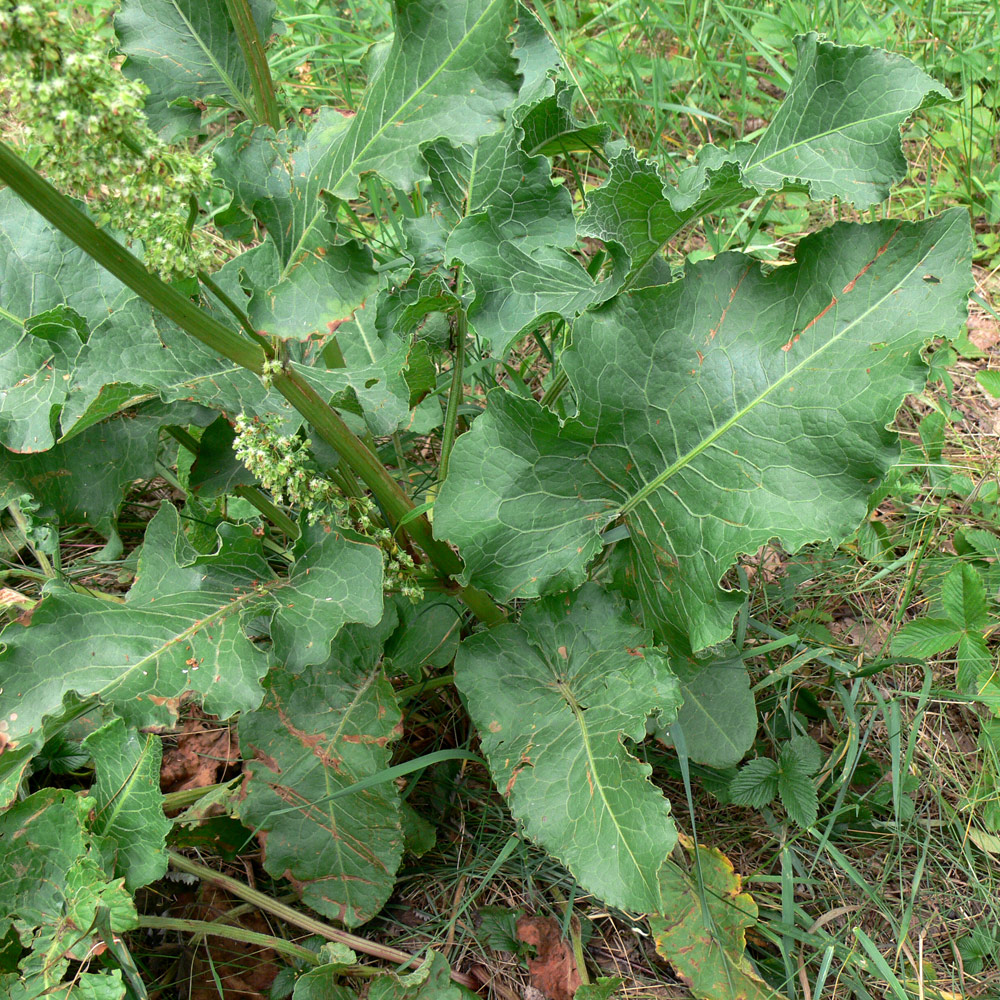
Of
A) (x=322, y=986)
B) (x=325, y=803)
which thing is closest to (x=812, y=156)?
(x=325, y=803)

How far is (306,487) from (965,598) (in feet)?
5.23

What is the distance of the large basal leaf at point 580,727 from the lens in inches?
63.4

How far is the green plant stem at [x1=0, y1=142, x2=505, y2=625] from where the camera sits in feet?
4.00

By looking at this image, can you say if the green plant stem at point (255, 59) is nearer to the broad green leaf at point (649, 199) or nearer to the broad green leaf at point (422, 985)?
the broad green leaf at point (649, 199)

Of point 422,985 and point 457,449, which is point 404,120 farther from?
point 422,985

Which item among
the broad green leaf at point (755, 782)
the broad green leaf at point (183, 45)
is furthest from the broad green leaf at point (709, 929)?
the broad green leaf at point (183, 45)

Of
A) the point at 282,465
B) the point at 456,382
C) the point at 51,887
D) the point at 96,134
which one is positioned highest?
the point at 96,134

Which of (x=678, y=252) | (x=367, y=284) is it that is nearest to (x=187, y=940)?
(x=367, y=284)

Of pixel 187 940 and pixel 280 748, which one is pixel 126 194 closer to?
pixel 280 748

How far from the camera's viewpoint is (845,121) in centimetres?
180

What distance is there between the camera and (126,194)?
47.5 inches

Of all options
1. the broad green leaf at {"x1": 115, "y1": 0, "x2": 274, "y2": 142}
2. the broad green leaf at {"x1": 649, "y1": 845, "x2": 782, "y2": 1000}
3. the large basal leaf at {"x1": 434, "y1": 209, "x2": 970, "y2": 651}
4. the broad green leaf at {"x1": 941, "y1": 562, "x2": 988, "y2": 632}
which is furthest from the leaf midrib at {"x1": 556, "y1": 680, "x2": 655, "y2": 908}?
the broad green leaf at {"x1": 115, "y1": 0, "x2": 274, "y2": 142}

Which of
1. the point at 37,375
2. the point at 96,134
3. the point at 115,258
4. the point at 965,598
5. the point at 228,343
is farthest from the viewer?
the point at 965,598

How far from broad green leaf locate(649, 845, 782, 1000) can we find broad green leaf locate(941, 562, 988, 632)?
2.70 feet
